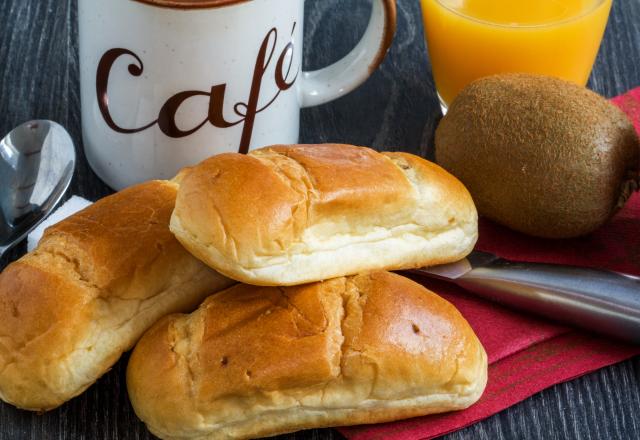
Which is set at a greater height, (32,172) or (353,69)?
(353,69)

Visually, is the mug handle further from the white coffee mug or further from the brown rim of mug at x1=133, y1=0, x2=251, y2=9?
the brown rim of mug at x1=133, y1=0, x2=251, y2=9

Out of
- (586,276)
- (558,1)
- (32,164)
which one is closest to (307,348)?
(586,276)

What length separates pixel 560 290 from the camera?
109 cm

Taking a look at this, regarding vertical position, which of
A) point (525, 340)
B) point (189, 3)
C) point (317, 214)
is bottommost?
point (525, 340)

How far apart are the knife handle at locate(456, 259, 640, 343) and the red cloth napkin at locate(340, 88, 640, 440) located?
19 mm

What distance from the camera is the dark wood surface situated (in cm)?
100

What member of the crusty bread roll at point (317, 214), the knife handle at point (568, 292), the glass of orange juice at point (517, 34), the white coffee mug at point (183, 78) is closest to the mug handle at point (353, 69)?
the white coffee mug at point (183, 78)

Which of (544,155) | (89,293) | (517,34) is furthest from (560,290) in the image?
(89,293)

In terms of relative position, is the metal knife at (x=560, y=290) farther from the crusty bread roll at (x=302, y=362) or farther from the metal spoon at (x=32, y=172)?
the metal spoon at (x=32, y=172)

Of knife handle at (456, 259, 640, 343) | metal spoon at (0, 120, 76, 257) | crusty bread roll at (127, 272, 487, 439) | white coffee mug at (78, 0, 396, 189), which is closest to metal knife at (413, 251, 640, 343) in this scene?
knife handle at (456, 259, 640, 343)

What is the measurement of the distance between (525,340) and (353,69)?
473 mm

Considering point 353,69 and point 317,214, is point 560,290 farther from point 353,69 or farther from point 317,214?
point 353,69

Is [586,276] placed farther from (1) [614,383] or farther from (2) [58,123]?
(2) [58,123]

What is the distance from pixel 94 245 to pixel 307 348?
0.86ft
